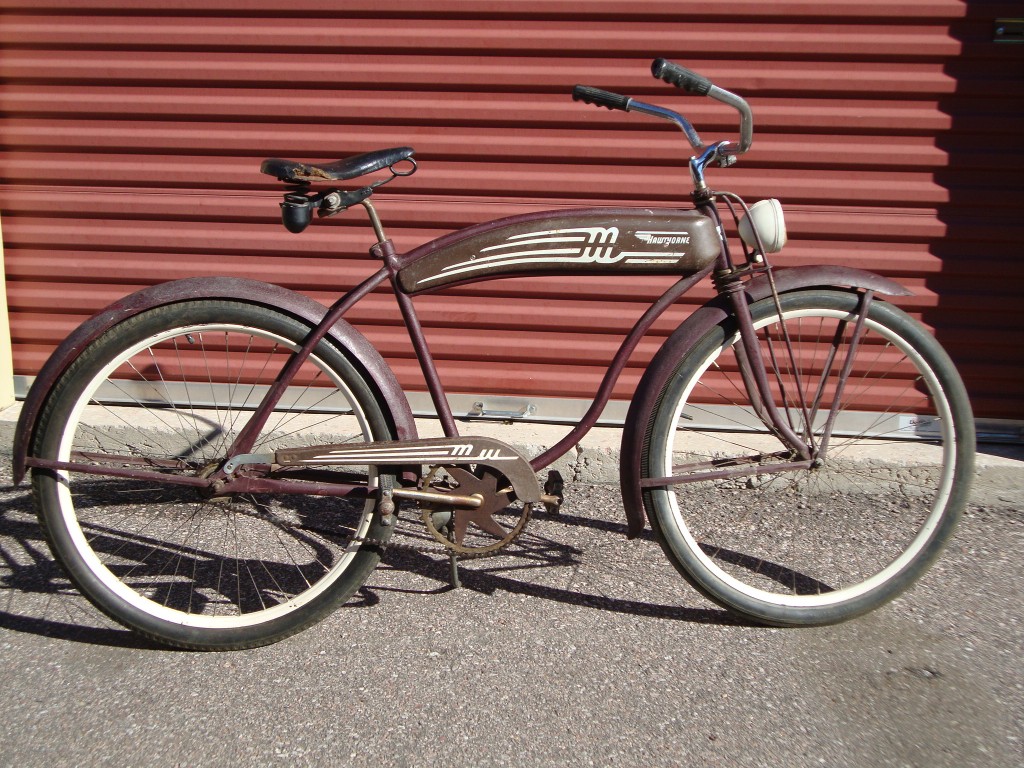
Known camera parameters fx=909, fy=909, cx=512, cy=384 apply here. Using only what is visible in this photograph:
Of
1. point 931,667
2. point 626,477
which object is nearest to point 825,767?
point 931,667

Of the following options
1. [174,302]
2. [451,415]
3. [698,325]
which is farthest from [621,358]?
[174,302]

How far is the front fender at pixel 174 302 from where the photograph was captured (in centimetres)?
237

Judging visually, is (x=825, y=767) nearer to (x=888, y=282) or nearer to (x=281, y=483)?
(x=888, y=282)

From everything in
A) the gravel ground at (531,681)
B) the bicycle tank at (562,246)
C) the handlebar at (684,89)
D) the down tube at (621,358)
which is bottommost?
the gravel ground at (531,681)

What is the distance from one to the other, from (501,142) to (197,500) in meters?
1.88

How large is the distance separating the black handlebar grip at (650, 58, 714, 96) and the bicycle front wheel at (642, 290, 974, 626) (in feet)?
2.00

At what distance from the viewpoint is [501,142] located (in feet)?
12.5

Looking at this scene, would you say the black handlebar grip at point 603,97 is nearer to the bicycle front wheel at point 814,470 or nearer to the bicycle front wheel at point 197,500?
the bicycle front wheel at point 814,470

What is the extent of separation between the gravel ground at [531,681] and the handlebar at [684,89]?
1.41 metres

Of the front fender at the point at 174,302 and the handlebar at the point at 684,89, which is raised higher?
the handlebar at the point at 684,89

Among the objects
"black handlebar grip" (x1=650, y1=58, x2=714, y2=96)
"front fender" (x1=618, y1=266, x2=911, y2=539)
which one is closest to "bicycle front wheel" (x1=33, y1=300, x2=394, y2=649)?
"front fender" (x1=618, y1=266, x2=911, y2=539)

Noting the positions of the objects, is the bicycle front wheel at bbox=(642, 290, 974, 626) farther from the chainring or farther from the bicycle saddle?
the bicycle saddle

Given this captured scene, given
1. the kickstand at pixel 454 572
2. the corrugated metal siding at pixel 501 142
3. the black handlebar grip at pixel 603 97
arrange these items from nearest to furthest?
the black handlebar grip at pixel 603 97 → the kickstand at pixel 454 572 → the corrugated metal siding at pixel 501 142

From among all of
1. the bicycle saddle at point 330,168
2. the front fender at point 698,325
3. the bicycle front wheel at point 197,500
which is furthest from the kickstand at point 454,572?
the bicycle saddle at point 330,168
